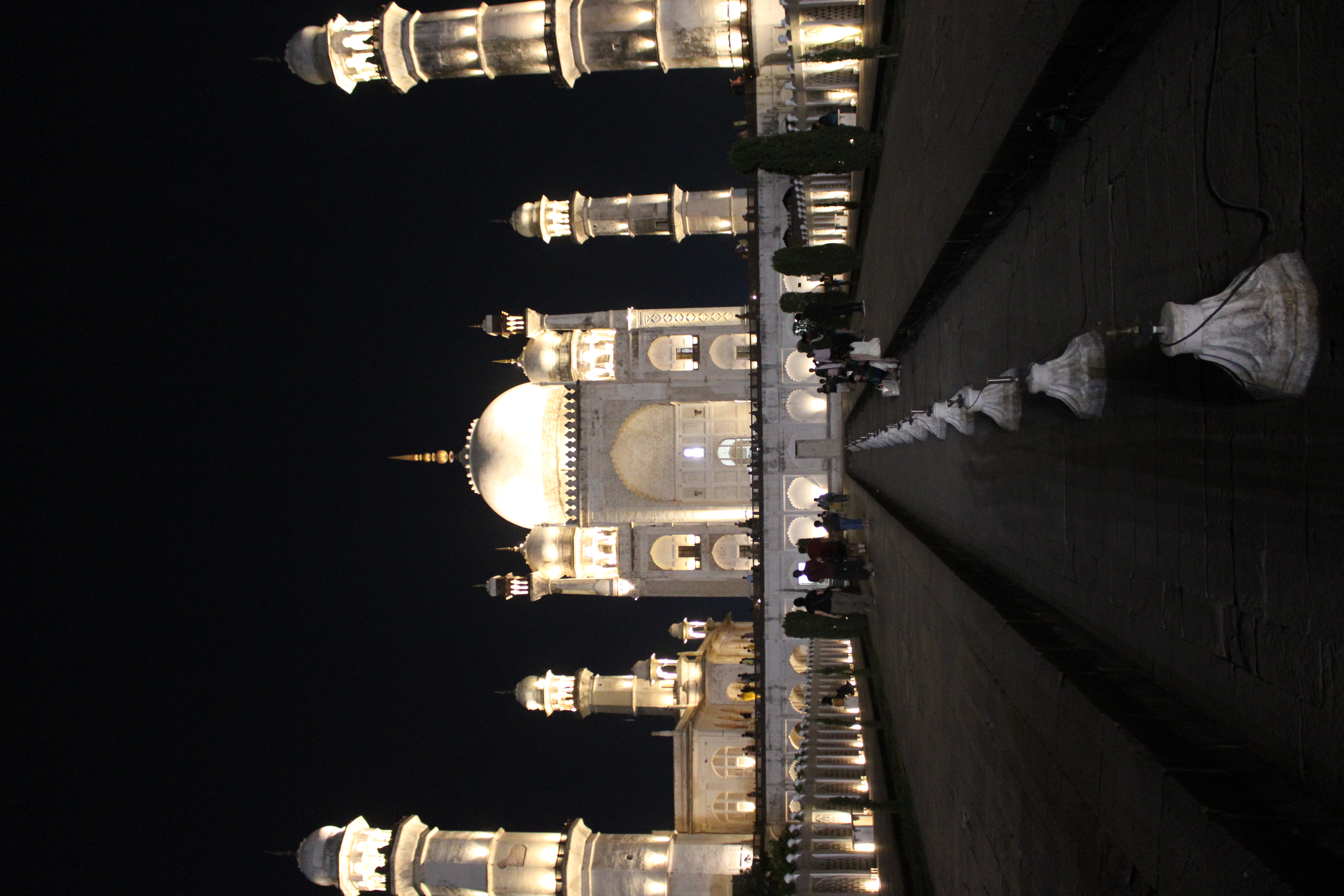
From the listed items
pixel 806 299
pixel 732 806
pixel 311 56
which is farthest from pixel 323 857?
pixel 311 56

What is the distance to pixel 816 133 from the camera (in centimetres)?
987

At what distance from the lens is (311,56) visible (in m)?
17.3

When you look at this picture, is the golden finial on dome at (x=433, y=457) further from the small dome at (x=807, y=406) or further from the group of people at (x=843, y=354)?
the group of people at (x=843, y=354)

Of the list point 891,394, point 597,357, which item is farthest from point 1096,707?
point 597,357

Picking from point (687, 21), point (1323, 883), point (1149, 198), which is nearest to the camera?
point (1323, 883)

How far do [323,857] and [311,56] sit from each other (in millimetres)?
17020

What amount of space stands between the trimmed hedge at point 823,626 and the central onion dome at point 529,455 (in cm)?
925

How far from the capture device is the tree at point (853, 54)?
27.3ft

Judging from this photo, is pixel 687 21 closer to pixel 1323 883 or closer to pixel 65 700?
pixel 1323 883

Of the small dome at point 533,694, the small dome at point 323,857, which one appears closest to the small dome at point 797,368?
the small dome at point 533,694

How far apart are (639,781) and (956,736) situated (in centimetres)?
2560

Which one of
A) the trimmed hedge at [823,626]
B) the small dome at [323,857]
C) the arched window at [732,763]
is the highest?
the trimmed hedge at [823,626]

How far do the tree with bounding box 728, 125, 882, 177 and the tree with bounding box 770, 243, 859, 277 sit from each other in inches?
66.8

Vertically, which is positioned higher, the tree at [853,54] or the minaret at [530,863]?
the tree at [853,54]
